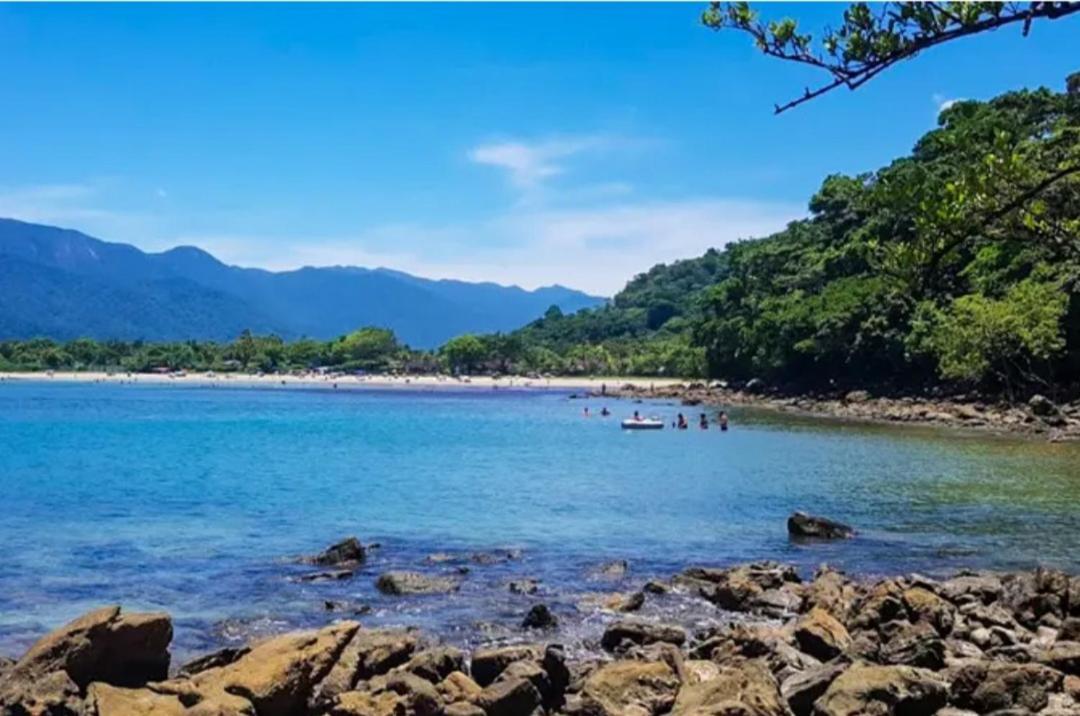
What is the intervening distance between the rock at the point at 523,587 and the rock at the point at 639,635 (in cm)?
464

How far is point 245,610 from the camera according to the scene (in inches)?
742

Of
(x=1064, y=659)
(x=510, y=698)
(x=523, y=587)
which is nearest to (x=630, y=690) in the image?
(x=510, y=698)

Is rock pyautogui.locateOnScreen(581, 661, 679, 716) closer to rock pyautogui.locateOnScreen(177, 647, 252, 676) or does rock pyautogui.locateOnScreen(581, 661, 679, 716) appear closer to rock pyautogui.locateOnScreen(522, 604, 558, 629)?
rock pyautogui.locateOnScreen(177, 647, 252, 676)

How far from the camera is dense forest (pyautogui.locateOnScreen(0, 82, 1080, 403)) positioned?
7223mm

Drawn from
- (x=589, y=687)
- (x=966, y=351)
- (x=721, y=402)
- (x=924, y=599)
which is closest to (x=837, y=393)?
(x=721, y=402)

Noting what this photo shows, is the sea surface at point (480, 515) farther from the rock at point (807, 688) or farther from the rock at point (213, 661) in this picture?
the rock at point (807, 688)

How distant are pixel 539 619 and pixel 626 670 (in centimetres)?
536

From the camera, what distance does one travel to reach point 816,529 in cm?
2666

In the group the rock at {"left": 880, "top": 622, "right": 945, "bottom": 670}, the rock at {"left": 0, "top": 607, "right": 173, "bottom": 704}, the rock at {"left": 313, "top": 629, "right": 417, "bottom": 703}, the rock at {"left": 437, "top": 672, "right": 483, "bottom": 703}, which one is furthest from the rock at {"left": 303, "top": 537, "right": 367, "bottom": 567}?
the rock at {"left": 880, "top": 622, "right": 945, "bottom": 670}

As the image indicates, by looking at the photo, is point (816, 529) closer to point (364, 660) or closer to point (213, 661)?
point (364, 660)

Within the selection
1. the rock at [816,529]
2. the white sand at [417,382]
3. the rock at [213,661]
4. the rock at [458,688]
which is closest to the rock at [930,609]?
the rock at [458,688]

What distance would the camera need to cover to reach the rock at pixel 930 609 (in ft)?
50.2

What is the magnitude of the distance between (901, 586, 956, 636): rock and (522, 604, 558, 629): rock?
19.0 feet

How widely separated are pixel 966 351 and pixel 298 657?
6094 centimetres
